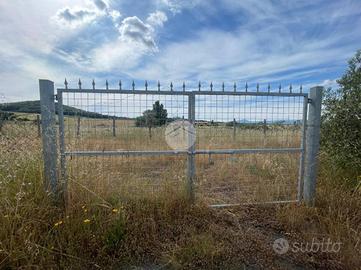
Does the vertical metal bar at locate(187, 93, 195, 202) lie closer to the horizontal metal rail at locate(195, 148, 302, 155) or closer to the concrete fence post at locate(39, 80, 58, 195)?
the horizontal metal rail at locate(195, 148, 302, 155)

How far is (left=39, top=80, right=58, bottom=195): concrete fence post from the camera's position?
297 cm

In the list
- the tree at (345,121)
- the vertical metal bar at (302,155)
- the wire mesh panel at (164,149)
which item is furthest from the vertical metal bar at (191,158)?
the tree at (345,121)

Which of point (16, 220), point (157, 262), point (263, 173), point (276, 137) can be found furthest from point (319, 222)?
point (16, 220)

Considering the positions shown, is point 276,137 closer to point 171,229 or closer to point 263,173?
point 263,173

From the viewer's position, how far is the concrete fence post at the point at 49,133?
2.97 m

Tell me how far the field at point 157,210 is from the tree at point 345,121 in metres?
0.45

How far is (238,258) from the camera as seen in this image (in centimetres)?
256

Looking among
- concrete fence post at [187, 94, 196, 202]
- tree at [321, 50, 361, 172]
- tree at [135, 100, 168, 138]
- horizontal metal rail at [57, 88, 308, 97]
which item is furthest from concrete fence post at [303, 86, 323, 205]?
tree at [135, 100, 168, 138]

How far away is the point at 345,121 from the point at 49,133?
5452mm

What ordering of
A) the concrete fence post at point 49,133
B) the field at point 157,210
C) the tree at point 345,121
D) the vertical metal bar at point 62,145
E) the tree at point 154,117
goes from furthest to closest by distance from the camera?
the tree at point 345,121
the tree at point 154,117
the vertical metal bar at point 62,145
the concrete fence post at point 49,133
the field at point 157,210

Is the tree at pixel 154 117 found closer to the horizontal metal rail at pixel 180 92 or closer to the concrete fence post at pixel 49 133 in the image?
the horizontal metal rail at pixel 180 92

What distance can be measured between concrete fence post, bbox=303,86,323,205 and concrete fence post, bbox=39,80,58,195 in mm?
4177

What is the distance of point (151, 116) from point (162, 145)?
516mm

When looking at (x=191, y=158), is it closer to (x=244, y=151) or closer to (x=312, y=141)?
(x=244, y=151)
